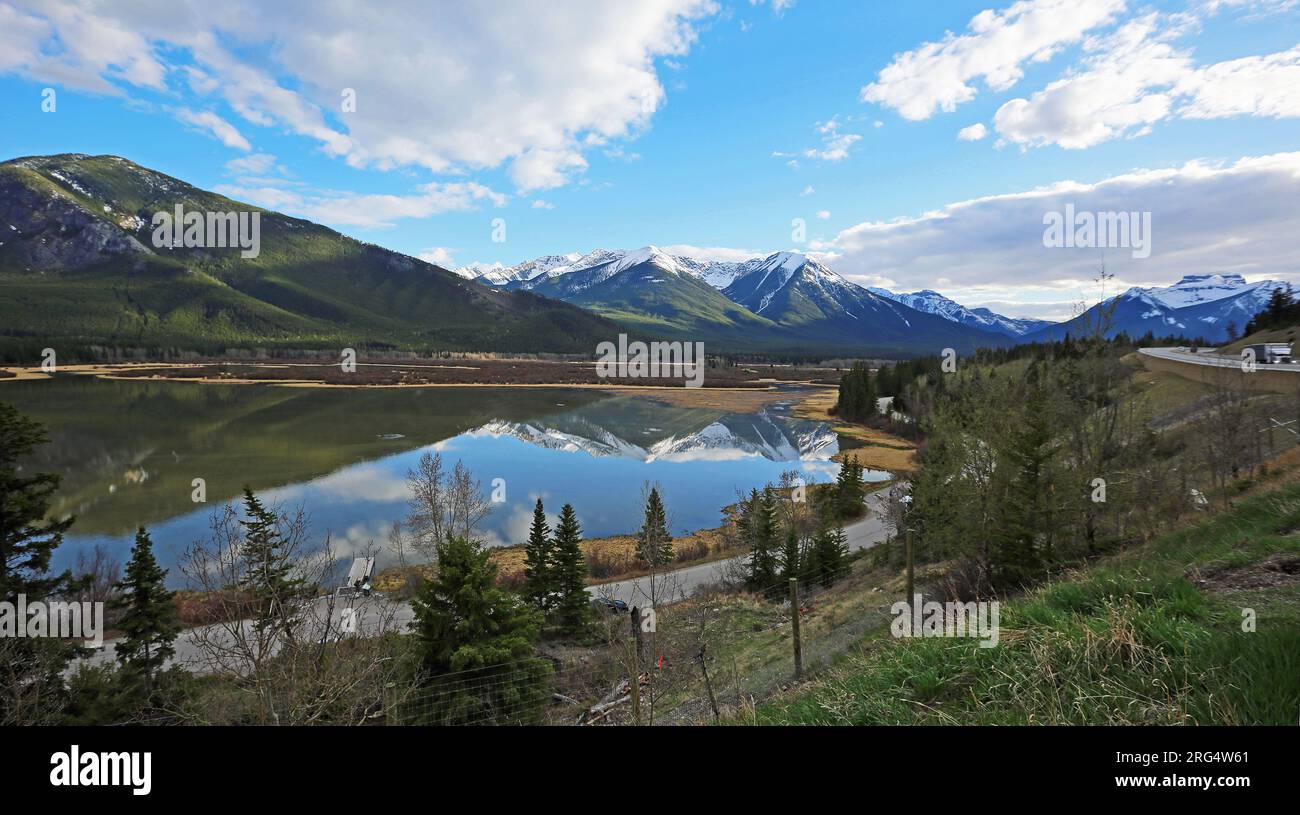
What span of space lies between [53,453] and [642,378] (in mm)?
102829

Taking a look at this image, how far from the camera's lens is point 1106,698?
320 cm

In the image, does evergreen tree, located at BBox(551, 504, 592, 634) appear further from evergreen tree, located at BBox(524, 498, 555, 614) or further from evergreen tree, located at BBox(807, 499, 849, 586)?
evergreen tree, located at BBox(807, 499, 849, 586)

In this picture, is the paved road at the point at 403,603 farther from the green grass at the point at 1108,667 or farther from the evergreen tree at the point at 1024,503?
the green grass at the point at 1108,667

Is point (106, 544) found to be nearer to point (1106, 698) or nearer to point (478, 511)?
point (478, 511)

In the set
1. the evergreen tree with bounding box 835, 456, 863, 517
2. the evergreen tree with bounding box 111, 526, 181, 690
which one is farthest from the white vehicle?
the evergreen tree with bounding box 111, 526, 181, 690

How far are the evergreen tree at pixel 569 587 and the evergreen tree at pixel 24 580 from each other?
11555mm

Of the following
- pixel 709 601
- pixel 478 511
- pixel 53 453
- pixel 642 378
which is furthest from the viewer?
pixel 642 378

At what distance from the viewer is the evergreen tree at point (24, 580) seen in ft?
30.5

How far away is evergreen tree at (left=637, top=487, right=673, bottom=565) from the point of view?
22641 millimetres

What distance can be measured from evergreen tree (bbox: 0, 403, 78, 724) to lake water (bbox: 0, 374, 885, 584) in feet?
33.3

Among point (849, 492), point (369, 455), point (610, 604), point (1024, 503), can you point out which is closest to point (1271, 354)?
point (849, 492)
